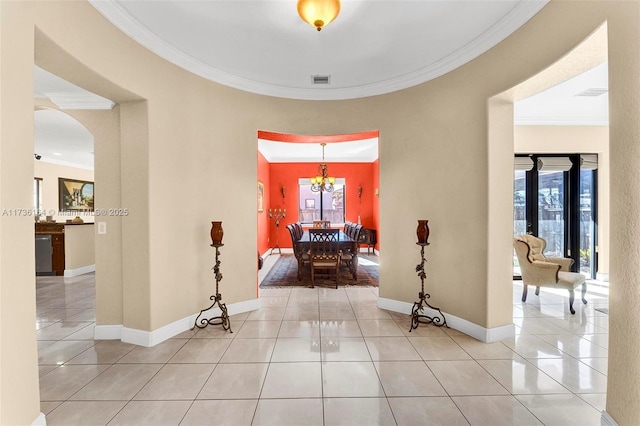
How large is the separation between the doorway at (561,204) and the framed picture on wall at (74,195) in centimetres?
1166

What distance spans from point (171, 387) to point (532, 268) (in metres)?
4.48

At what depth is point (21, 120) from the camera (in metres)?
1.53

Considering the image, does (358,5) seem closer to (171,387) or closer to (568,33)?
(568,33)

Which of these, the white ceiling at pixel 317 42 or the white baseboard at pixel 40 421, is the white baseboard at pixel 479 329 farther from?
the white baseboard at pixel 40 421

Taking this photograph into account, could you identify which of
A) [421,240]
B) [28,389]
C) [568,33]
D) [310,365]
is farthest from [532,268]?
[28,389]

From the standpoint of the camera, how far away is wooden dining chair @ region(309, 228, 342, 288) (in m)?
4.66

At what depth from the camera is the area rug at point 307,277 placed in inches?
194

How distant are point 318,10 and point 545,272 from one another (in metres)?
4.20

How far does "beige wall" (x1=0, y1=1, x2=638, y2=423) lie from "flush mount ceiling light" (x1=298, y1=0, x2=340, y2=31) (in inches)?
→ 63.3

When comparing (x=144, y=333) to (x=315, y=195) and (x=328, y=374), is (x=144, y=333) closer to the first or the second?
(x=328, y=374)

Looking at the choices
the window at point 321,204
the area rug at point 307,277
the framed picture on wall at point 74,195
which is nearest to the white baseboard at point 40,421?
the area rug at point 307,277

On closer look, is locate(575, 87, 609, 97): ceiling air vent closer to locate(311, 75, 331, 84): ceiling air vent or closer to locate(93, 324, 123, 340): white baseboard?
locate(311, 75, 331, 84): ceiling air vent

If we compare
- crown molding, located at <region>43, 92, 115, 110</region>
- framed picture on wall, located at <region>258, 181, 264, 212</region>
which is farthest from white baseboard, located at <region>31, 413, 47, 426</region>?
framed picture on wall, located at <region>258, 181, 264, 212</region>

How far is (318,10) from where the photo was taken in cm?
179
